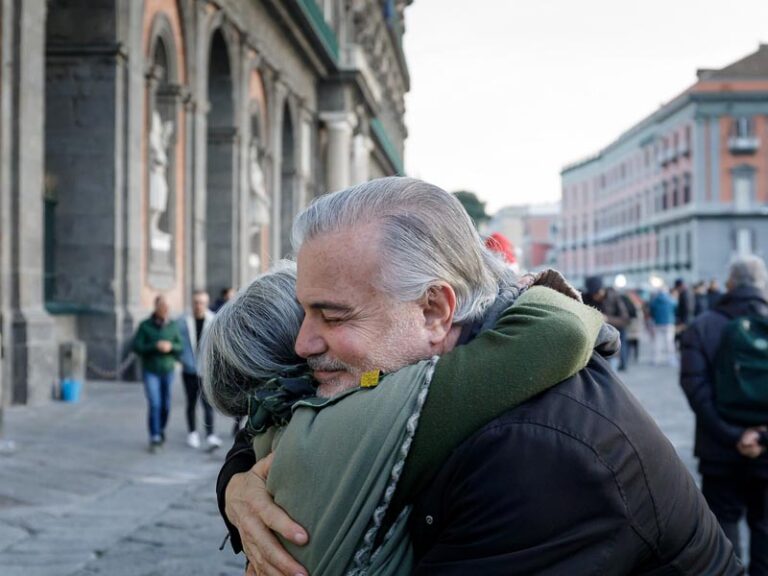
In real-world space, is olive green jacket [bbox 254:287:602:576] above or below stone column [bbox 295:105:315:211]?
below

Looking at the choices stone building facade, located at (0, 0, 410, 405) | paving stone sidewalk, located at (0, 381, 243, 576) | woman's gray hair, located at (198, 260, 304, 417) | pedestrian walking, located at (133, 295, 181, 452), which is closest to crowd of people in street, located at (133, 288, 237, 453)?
pedestrian walking, located at (133, 295, 181, 452)

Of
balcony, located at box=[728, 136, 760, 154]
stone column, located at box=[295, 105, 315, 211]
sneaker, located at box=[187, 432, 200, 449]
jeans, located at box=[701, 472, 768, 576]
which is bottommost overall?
sneaker, located at box=[187, 432, 200, 449]

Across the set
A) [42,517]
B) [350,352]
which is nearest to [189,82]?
[42,517]

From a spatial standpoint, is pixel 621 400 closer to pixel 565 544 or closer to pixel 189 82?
pixel 565 544

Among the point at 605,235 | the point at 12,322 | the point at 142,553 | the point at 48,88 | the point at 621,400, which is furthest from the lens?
the point at 605,235

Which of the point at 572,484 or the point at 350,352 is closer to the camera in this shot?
the point at 572,484

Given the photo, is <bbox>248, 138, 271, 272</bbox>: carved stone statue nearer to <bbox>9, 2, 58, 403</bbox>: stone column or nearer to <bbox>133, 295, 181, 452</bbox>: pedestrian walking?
<bbox>9, 2, 58, 403</bbox>: stone column

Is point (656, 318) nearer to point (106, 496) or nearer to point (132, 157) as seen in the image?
point (132, 157)

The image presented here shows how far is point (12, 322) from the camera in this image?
40.8 feet

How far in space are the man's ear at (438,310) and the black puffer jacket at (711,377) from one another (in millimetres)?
3490

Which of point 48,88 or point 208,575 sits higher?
point 48,88

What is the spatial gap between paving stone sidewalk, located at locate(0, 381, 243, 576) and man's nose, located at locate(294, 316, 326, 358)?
416 cm

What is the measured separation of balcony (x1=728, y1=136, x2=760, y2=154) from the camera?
2793 inches

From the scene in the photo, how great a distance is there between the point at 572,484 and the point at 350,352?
436 millimetres
